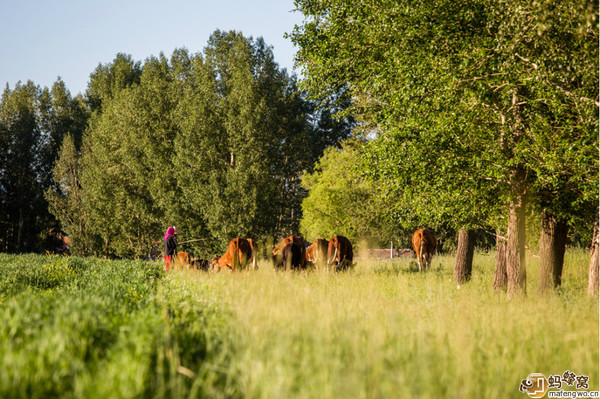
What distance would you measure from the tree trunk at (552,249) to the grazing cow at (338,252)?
247 inches

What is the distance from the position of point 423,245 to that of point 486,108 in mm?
9672

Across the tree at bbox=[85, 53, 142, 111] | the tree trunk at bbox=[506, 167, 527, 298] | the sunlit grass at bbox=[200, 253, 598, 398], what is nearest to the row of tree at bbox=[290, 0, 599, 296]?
the tree trunk at bbox=[506, 167, 527, 298]

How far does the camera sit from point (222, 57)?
37.5 meters

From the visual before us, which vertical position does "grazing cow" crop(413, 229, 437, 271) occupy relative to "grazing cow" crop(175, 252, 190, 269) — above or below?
above

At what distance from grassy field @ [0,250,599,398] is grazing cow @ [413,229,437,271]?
453 inches

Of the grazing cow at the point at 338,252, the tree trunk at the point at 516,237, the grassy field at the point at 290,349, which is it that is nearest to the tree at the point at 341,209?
the grazing cow at the point at 338,252

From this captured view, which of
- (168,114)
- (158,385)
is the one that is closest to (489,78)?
(158,385)

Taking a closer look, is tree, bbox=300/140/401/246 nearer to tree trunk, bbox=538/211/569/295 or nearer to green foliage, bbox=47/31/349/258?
green foliage, bbox=47/31/349/258

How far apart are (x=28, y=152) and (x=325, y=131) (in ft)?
110

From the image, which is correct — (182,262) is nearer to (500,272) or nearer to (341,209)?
(500,272)

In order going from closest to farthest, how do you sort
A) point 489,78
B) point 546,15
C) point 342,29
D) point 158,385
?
point 158,385 → point 546,15 → point 489,78 → point 342,29

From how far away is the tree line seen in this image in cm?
3077

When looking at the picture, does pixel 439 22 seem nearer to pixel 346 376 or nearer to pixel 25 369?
pixel 346 376

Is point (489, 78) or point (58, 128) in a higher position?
point (58, 128)
